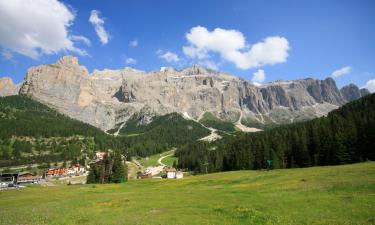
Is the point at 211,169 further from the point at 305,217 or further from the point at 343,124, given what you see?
the point at 305,217

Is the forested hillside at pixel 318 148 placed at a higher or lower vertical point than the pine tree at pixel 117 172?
higher

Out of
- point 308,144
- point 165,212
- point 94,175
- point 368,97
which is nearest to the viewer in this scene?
point 165,212

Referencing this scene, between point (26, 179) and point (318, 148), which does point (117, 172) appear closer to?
point (318, 148)

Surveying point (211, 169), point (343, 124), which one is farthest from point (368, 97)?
point (211, 169)

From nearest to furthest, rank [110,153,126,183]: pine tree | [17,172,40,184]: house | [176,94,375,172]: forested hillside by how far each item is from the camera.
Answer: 1. [176,94,375,172]: forested hillside
2. [110,153,126,183]: pine tree
3. [17,172,40,184]: house

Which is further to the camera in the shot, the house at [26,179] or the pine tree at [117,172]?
the house at [26,179]

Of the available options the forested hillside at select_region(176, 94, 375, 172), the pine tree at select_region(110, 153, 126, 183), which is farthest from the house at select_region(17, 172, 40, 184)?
the forested hillside at select_region(176, 94, 375, 172)

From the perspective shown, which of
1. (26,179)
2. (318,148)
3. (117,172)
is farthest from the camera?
(26,179)

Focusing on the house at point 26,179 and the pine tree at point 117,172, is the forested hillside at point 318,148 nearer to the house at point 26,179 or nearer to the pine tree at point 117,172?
the pine tree at point 117,172

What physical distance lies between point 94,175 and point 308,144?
3283 inches

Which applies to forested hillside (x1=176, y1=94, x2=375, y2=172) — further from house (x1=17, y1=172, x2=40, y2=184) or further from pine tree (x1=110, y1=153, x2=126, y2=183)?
house (x1=17, y1=172, x2=40, y2=184)

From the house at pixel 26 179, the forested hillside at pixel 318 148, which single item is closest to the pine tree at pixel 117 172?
the forested hillside at pixel 318 148

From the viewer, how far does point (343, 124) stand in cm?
10862

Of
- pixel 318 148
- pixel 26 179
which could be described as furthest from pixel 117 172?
pixel 26 179
